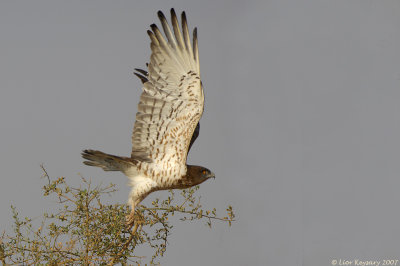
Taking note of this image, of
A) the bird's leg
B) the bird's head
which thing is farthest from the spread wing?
the bird's leg

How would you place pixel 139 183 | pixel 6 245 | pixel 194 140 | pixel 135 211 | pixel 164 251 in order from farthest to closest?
pixel 194 140 → pixel 139 183 → pixel 135 211 → pixel 164 251 → pixel 6 245

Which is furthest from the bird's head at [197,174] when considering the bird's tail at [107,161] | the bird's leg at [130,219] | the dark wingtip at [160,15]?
the dark wingtip at [160,15]

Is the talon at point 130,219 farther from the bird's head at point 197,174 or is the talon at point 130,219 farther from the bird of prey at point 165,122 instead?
the bird's head at point 197,174

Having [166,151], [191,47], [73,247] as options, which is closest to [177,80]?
[191,47]

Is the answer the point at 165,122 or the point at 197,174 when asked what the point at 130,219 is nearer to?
the point at 197,174

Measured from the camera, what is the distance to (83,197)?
4250 millimetres

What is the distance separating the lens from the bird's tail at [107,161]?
15.8 ft

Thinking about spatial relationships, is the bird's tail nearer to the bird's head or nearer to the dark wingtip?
the bird's head

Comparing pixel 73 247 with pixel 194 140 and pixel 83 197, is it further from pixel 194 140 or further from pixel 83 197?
pixel 194 140

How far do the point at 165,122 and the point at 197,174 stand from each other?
22.3 inches

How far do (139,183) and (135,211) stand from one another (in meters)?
0.39

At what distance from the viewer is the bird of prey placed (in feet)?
15.7

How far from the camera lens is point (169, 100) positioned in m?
4.96

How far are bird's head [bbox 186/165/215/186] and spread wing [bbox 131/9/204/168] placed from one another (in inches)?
4.3
